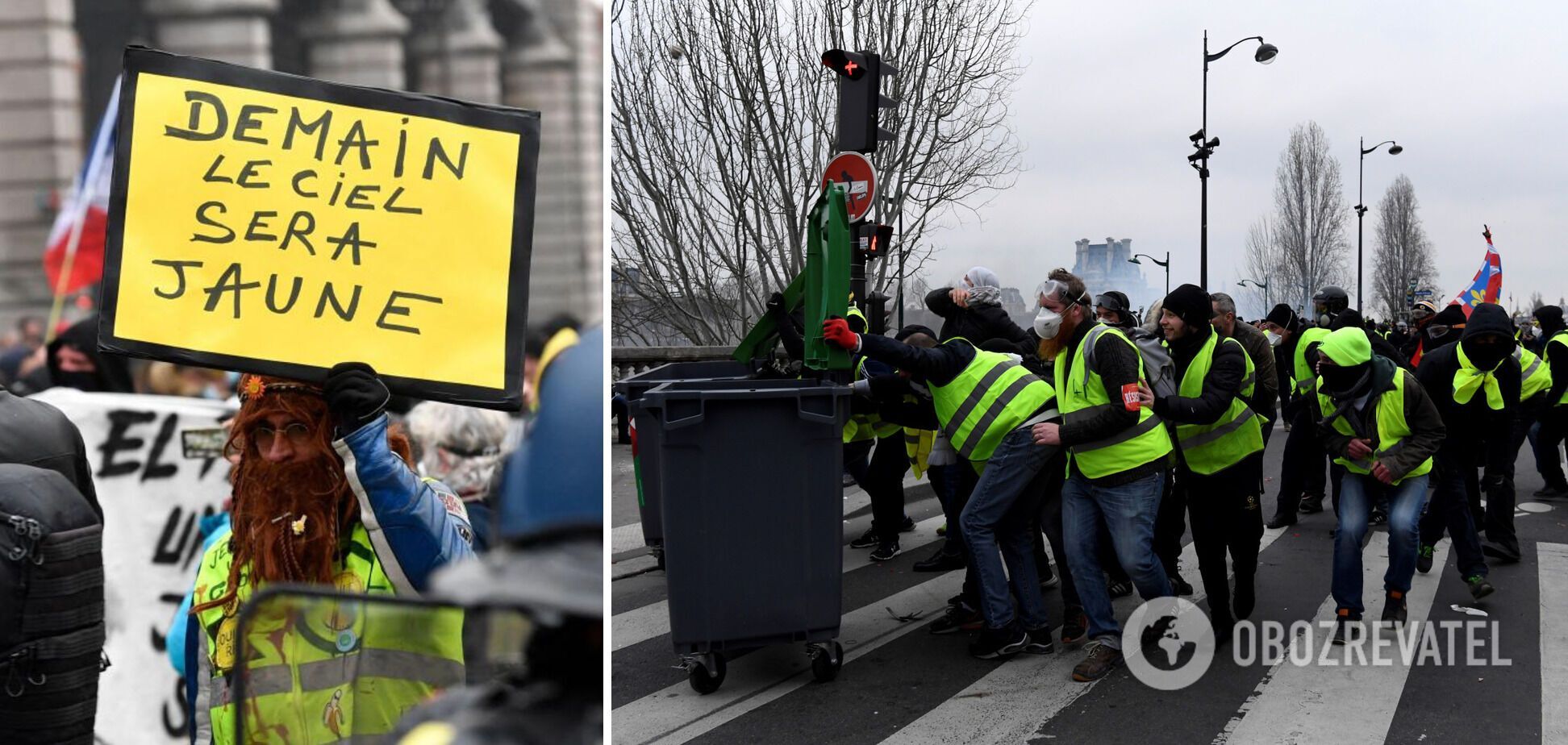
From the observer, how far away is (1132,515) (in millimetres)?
4797

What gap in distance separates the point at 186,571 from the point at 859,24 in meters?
14.9

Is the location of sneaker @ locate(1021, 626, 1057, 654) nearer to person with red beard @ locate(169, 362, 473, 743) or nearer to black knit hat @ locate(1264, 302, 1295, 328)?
person with red beard @ locate(169, 362, 473, 743)

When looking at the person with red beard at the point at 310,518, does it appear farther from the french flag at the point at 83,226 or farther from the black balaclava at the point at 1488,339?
the black balaclava at the point at 1488,339

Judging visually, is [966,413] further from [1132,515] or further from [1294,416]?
[1294,416]

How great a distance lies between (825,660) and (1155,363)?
189cm

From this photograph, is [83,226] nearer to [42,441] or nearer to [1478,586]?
[42,441]

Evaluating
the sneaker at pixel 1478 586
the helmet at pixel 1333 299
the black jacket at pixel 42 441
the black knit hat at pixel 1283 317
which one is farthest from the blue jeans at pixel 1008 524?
the black knit hat at pixel 1283 317

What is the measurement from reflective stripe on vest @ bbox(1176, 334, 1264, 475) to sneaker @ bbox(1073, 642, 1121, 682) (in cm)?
93

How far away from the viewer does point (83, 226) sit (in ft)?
7.65

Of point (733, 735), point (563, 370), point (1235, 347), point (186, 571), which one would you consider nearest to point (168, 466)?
point (186, 571)

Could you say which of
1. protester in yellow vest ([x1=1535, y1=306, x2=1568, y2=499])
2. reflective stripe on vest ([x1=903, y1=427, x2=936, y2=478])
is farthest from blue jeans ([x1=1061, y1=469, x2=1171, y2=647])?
protester in yellow vest ([x1=1535, y1=306, x2=1568, y2=499])

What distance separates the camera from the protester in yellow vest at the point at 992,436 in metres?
5.02

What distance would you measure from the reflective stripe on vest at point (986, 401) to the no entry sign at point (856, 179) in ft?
8.11

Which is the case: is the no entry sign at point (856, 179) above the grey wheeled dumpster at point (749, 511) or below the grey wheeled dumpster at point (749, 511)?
above
